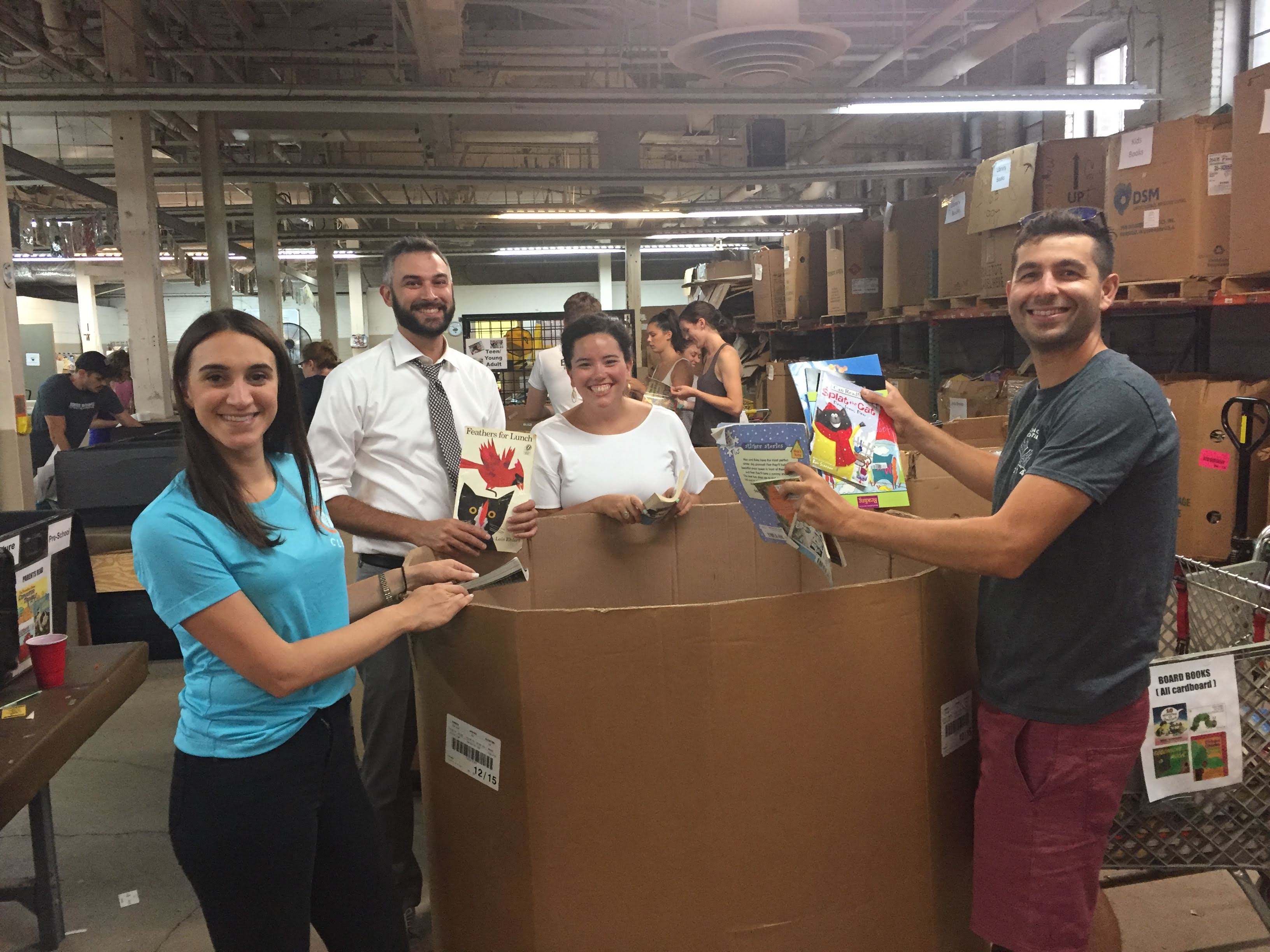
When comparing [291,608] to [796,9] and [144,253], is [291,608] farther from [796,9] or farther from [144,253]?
[144,253]

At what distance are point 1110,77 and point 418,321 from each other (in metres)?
8.42

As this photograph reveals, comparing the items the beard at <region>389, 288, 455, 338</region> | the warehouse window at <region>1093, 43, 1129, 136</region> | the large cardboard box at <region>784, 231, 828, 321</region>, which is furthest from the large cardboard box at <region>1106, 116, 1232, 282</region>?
the warehouse window at <region>1093, 43, 1129, 136</region>

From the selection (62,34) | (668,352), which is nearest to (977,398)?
(668,352)

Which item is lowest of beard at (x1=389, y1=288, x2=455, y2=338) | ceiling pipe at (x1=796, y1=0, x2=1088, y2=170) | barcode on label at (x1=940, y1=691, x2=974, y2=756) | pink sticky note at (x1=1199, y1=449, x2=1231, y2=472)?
barcode on label at (x1=940, y1=691, x2=974, y2=756)

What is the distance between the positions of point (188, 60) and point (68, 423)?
3.66 m

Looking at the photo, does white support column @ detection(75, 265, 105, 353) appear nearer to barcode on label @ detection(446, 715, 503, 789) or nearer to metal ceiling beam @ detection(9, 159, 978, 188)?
metal ceiling beam @ detection(9, 159, 978, 188)

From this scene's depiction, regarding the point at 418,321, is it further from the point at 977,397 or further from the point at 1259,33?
the point at 1259,33

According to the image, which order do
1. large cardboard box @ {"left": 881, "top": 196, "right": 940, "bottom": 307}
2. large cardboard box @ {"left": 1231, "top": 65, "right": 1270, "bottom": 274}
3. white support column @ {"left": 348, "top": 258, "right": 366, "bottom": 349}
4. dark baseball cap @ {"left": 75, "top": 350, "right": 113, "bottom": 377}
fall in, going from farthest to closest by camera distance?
1. white support column @ {"left": 348, "top": 258, "right": 366, "bottom": 349}
2. dark baseball cap @ {"left": 75, "top": 350, "right": 113, "bottom": 377}
3. large cardboard box @ {"left": 881, "top": 196, "right": 940, "bottom": 307}
4. large cardboard box @ {"left": 1231, "top": 65, "right": 1270, "bottom": 274}

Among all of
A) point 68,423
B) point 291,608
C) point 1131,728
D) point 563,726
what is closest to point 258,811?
point 291,608

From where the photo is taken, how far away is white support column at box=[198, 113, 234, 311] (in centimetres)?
754

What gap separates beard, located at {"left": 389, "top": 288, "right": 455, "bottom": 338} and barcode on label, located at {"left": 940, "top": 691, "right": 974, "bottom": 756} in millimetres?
1488

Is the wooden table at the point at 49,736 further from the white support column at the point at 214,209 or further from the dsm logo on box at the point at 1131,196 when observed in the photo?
the white support column at the point at 214,209

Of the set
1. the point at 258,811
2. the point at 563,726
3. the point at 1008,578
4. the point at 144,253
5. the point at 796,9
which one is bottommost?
the point at 258,811

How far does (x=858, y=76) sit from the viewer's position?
8125 millimetres
